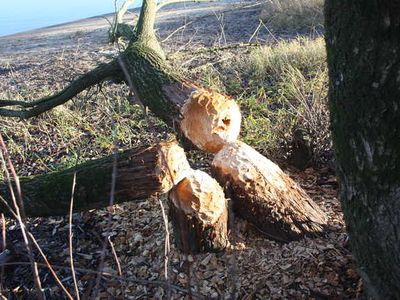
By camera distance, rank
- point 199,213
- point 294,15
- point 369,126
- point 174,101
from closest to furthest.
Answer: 1. point 369,126
2. point 199,213
3. point 174,101
4. point 294,15

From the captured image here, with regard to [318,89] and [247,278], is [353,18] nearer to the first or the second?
[247,278]

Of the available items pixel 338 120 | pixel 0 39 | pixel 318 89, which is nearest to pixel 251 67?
pixel 318 89

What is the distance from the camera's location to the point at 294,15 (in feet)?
26.4

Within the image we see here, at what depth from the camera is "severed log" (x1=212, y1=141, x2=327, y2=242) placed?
2479mm

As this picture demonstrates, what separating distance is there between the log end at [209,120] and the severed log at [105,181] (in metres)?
0.41

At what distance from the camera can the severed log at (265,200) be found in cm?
248

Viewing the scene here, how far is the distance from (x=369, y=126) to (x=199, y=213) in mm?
1109

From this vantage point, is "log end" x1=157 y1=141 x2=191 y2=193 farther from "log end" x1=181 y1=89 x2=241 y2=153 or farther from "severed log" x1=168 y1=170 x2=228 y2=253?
"log end" x1=181 y1=89 x2=241 y2=153

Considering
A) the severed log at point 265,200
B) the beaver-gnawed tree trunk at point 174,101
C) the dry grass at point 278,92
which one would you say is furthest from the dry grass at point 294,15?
the severed log at point 265,200

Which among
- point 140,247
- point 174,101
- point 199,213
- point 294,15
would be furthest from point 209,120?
point 294,15

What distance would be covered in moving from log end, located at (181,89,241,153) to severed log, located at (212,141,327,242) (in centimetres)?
35

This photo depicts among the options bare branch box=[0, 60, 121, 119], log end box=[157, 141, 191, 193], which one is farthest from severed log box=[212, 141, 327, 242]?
bare branch box=[0, 60, 121, 119]

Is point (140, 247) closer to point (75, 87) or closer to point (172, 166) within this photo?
point (172, 166)

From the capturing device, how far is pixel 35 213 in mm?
2713
